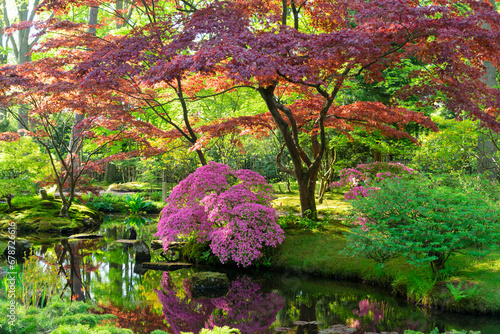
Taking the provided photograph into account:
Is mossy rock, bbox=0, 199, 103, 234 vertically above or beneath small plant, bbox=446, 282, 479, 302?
above

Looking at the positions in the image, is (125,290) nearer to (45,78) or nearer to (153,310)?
(153,310)

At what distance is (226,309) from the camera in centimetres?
530

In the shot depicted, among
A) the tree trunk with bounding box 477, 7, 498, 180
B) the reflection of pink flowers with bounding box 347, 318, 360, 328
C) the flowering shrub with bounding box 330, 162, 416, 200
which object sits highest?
the tree trunk with bounding box 477, 7, 498, 180

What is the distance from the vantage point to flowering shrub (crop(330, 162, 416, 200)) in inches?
272

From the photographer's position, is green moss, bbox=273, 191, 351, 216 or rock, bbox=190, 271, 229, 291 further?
green moss, bbox=273, 191, 351, 216

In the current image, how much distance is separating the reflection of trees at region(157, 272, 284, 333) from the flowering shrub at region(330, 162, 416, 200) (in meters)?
2.20

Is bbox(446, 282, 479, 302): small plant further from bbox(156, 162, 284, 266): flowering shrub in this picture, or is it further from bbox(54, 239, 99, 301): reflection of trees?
bbox(54, 239, 99, 301): reflection of trees

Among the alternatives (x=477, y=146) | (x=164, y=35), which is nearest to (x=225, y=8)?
(x=164, y=35)

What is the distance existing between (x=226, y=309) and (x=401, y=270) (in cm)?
280

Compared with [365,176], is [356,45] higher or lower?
higher

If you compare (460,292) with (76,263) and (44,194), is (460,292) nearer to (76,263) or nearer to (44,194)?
(76,263)

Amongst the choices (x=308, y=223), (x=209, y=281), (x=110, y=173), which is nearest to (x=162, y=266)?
(x=209, y=281)

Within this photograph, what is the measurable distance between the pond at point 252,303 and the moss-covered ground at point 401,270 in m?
0.20

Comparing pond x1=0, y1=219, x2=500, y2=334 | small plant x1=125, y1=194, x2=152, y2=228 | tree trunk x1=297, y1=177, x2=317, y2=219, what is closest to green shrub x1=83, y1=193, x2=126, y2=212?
small plant x1=125, y1=194, x2=152, y2=228
